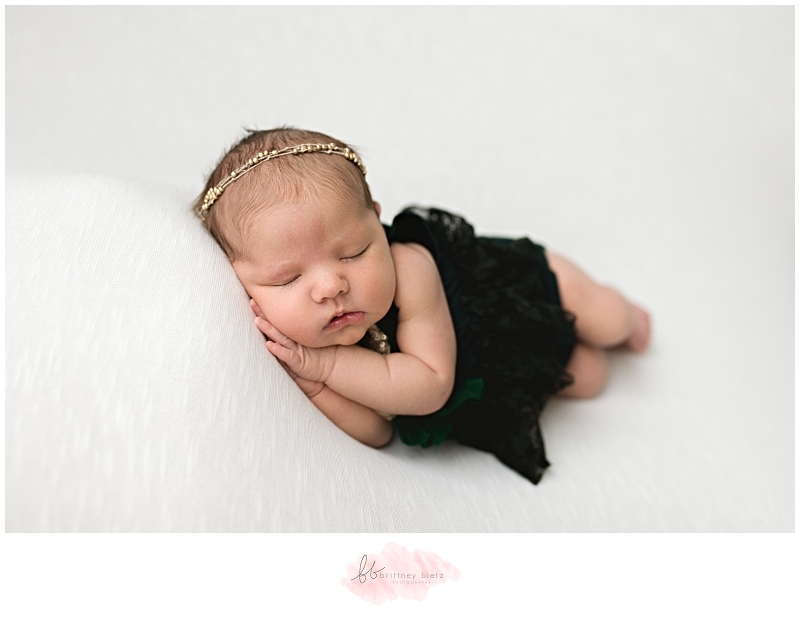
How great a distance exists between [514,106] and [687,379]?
3.73 ft

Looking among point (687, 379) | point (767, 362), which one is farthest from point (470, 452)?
point (767, 362)

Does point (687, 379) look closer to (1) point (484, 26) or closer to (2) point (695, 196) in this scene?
(2) point (695, 196)

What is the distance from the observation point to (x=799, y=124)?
2094 millimetres

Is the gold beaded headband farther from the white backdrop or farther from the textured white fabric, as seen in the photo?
the white backdrop

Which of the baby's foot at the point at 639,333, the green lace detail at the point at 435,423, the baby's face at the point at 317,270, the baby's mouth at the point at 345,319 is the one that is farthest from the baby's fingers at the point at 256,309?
the baby's foot at the point at 639,333

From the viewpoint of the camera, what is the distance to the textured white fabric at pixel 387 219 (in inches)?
34.2

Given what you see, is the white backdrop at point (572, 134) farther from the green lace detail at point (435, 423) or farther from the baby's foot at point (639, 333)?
the green lace detail at point (435, 423)

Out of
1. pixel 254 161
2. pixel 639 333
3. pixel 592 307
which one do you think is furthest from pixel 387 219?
pixel 254 161

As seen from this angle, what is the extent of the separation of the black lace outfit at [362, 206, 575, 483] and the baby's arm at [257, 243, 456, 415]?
5 centimetres

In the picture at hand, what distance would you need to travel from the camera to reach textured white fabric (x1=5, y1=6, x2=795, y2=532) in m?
0.87

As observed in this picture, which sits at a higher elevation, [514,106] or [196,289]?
[514,106]
